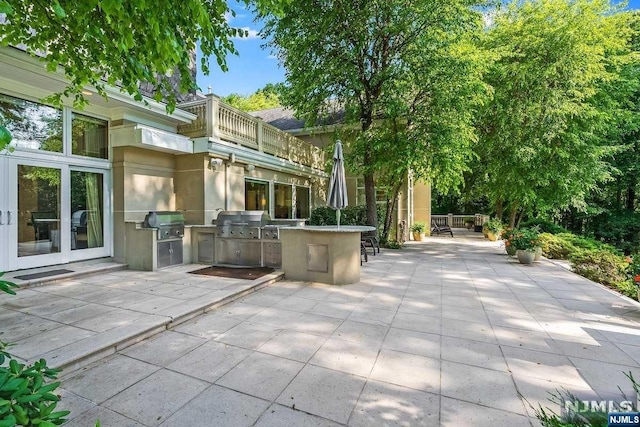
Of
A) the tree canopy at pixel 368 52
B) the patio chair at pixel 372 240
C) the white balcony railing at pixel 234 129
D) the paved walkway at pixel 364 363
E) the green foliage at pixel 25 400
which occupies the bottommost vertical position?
the paved walkway at pixel 364 363

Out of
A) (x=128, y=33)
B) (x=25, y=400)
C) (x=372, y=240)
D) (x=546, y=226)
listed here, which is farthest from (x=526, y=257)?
(x=546, y=226)

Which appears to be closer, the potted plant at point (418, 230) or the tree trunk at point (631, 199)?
the potted plant at point (418, 230)

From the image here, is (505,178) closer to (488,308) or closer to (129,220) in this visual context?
(488,308)

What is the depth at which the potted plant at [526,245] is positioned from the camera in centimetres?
827

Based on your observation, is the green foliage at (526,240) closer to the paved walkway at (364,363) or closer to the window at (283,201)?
the paved walkway at (364,363)

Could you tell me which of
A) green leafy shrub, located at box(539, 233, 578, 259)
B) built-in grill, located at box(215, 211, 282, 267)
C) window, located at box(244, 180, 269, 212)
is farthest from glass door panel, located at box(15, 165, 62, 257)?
green leafy shrub, located at box(539, 233, 578, 259)

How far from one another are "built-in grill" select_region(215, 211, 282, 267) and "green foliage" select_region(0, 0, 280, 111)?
3379 millimetres

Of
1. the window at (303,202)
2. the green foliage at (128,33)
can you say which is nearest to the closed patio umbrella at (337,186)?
the green foliage at (128,33)

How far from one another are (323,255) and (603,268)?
20.9ft

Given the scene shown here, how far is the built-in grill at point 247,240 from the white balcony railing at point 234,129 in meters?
2.59

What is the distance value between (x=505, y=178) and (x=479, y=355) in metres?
11.3

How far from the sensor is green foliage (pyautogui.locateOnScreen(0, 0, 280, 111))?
3055 mm

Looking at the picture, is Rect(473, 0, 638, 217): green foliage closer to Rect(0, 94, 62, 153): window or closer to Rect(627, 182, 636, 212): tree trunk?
Rect(627, 182, 636, 212): tree trunk

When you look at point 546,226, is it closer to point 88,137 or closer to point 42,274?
point 88,137
